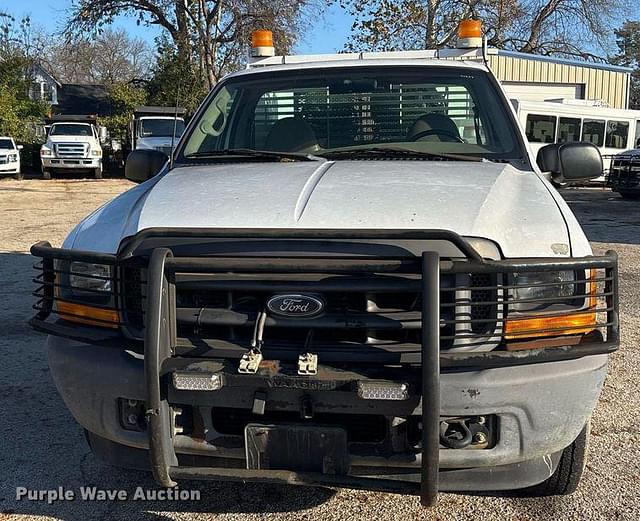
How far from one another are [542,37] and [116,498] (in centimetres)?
3429

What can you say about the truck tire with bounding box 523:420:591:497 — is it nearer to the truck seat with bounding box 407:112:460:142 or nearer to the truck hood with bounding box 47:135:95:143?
the truck seat with bounding box 407:112:460:142

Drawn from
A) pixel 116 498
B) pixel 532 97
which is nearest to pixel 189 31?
pixel 532 97

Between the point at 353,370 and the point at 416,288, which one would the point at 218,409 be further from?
the point at 416,288

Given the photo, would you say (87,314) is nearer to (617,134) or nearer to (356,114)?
(356,114)

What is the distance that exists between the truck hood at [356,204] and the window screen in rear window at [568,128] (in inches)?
777

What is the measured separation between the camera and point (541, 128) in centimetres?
2177

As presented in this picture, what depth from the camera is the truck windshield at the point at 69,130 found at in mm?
26419

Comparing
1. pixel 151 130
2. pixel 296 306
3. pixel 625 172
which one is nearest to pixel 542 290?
pixel 296 306

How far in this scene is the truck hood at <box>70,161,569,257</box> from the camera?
2678 millimetres

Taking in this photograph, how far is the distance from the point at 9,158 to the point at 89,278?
83.5ft

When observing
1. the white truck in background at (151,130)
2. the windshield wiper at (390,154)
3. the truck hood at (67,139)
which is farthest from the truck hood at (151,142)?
the windshield wiper at (390,154)

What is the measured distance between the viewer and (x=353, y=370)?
2.51 meters

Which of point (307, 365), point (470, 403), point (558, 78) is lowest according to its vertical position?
point (470, 403)

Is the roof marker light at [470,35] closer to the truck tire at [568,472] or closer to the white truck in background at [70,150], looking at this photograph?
the truck tire at [568,472]
